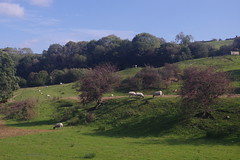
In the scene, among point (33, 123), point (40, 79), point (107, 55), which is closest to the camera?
point (33, 123)

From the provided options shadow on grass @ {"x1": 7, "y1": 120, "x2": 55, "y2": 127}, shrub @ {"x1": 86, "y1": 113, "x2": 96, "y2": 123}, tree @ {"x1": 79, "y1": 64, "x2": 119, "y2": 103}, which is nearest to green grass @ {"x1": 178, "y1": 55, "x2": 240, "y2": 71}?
tree @ {"x1": 79, "y1": 64, "x2": 119, "y2": 103}

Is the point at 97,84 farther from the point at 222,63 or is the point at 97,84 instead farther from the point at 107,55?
the point at 107,55

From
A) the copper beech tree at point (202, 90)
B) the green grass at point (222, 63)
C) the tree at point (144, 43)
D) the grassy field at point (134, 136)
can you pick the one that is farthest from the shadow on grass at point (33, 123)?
the tree at point (144, 43)

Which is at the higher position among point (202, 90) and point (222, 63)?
point (222, 63)

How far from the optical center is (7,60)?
64.2 metres

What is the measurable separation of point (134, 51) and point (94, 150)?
88041mm

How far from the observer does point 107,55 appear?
4641 inches

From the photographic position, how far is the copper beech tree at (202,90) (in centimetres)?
3189

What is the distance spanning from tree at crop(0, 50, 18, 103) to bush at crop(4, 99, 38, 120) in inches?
217

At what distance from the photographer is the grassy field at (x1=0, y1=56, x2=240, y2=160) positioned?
21.5 metres

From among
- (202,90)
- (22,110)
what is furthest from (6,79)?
(202,90)

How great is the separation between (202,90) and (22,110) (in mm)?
30970

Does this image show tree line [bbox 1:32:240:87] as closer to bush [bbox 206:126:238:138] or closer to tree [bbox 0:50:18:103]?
tree [bbox 0:50:18:103]

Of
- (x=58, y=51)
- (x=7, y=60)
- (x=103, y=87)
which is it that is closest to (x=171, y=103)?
(x=103, y=87)
